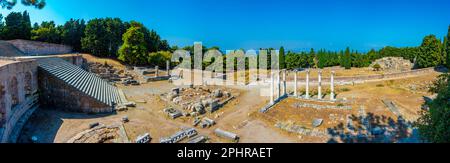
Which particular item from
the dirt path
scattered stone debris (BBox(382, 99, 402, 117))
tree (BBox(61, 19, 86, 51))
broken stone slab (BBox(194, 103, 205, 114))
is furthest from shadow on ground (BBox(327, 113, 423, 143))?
tree (BBox(61, 19, 86, 51))

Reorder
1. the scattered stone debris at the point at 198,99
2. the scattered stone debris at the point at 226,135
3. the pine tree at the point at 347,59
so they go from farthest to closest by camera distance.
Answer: the pine tree at the point at 347,59 < the scattered stone debris at the point at 198,99 < the scattered stone debris at the point at 226,135

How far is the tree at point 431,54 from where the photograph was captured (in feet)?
122

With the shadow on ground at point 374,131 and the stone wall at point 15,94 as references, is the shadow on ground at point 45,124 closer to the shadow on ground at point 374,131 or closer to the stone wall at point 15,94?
the stone wall at point 15,94

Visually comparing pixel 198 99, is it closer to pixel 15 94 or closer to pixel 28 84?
pixel 28 84

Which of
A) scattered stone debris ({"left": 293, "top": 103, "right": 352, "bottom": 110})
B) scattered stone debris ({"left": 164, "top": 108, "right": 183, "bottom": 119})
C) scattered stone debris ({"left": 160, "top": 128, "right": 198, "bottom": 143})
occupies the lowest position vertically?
scattered stone debris ({"left": 160, "top": 128, "right": 198, "bottom": 143})

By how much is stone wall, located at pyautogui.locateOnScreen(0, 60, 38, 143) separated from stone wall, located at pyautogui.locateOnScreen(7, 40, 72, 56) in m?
23.1

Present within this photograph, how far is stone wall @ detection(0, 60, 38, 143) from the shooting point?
1127cm

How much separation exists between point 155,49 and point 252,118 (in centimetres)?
3878

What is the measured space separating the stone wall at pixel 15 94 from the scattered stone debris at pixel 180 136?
7056 mm

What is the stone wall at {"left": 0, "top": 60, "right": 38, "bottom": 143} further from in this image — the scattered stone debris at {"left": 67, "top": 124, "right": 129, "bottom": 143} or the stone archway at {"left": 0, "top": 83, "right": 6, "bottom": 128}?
the scattered stone debris at {"left": 67, "top": 124, "right": 129, "bottom": 143}

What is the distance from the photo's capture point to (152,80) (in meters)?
33.5

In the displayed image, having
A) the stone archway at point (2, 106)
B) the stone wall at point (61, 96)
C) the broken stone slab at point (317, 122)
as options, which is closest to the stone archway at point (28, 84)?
the stone wall at point (61, 96)

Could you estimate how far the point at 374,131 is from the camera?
1359 centimetres
